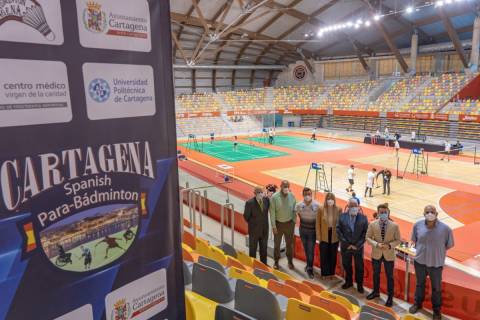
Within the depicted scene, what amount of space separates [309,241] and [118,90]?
6534 mm

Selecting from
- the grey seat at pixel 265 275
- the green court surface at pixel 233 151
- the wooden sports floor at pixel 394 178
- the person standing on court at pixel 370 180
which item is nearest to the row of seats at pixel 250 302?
the grey seat at pixel 265 275

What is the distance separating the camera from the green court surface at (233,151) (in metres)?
28.0

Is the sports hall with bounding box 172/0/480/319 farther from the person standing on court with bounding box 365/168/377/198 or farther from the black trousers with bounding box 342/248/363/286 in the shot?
the person standing on court with bounding box 365/168/377/198

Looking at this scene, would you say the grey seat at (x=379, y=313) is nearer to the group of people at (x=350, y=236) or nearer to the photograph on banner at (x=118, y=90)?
the group of people at (x=350, y=236)

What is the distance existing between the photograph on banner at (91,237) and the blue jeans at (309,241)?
5982 millimetres

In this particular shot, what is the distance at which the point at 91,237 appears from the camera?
6.90ft

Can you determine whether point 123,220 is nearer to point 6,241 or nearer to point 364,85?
point 6,241

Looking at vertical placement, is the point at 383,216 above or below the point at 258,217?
above

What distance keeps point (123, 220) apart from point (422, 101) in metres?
39.9

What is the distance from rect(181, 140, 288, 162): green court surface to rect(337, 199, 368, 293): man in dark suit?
19.7 meters

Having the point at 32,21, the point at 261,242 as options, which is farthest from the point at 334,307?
the point at 32,21

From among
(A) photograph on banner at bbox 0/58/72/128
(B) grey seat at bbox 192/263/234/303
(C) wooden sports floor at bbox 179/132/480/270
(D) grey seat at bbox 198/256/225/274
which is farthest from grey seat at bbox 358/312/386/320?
(C) wooden sports floor at bbox 179/132/480/270

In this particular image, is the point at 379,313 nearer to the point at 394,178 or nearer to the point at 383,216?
the point at 383,216

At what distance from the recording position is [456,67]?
38688 mm
